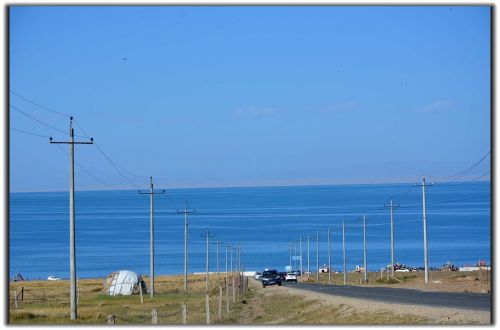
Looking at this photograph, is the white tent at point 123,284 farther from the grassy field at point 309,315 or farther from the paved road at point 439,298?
the grassy field at point 309,315

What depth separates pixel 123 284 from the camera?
6044 centimetres

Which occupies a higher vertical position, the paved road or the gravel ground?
the gravel ground

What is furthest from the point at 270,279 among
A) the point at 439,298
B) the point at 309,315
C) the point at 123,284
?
the point at 309,315

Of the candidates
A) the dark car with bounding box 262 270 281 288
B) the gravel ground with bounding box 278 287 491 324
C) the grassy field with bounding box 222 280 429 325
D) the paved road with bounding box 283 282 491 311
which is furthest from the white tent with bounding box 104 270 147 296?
the gravel ground with bounding box 278 287 491 324

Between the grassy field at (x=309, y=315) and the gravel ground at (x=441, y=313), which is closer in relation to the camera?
the gravel ground at (x=441, y=313)

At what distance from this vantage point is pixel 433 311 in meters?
26.9

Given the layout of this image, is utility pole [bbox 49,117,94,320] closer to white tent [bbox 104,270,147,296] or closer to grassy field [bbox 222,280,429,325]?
grassy field [bbox 222,280,429,325]

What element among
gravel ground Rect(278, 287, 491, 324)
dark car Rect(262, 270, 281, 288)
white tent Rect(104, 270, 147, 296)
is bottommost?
dark car Rect(262, 270, 281, 288)

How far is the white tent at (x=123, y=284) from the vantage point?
2351 inches

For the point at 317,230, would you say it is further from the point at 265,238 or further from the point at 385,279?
the point at 385,279

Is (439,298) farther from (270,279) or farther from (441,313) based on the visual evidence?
(270,279)

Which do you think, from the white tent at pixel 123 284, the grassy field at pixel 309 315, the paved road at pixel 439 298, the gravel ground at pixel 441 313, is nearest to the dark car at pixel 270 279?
the white tent at pixel 123 284

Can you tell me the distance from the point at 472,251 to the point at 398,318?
126 meters

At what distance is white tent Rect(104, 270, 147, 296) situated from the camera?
5971 centimetres
